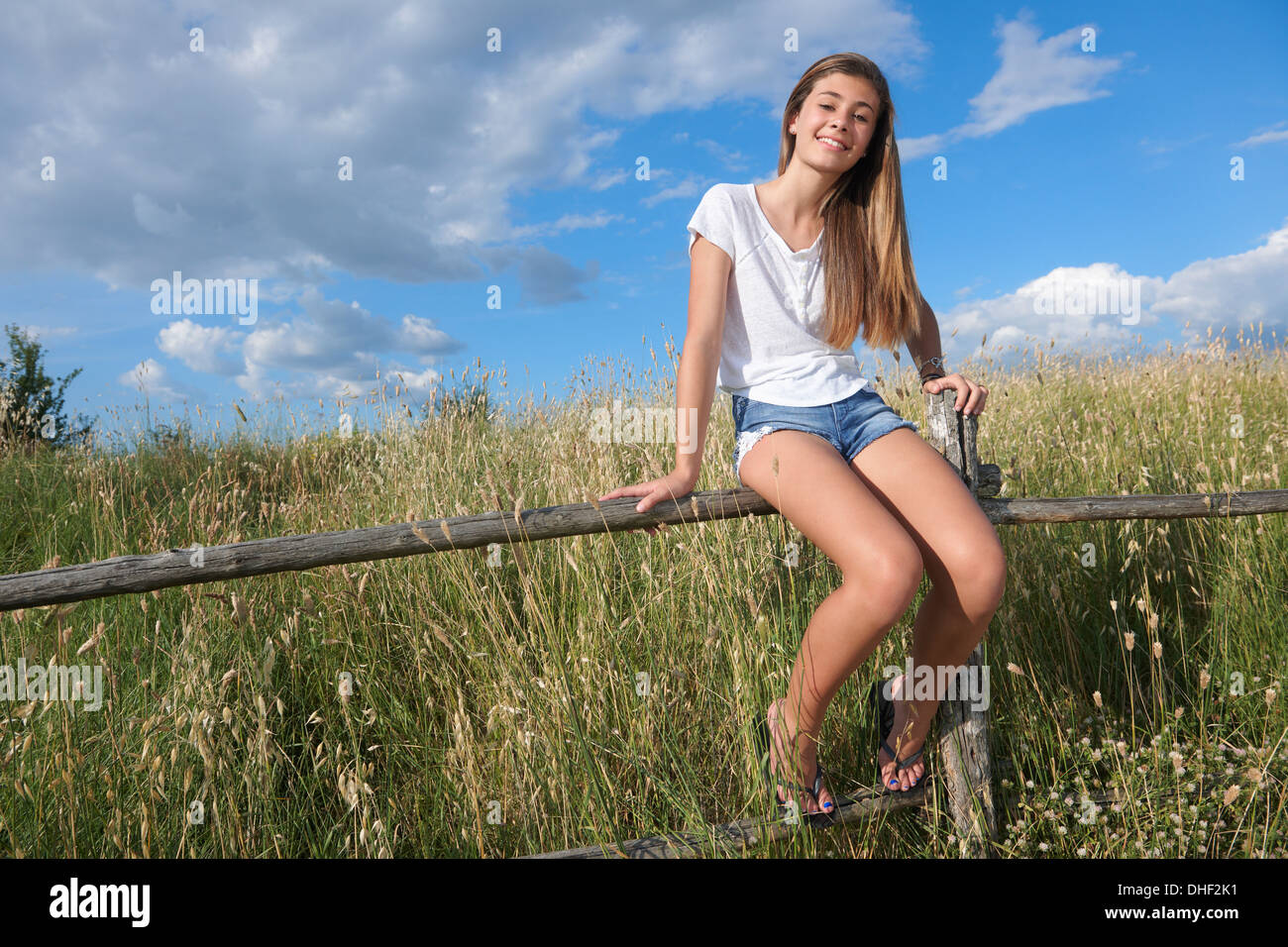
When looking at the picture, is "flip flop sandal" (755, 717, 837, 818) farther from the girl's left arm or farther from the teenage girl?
the girl's left arm

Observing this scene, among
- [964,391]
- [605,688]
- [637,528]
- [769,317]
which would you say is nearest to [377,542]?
[637,528]

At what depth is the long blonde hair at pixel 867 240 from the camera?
2520 millimetres

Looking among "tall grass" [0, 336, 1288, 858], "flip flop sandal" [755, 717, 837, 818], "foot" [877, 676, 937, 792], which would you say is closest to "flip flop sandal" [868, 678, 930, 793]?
"foot" [877, 676, 937, 792]

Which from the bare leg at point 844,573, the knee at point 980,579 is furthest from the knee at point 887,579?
the knee at point 980,579

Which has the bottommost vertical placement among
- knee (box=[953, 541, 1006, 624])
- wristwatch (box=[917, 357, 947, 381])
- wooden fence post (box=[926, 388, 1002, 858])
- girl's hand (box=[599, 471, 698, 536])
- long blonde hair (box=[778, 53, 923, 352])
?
wooden fence post (box=[926, 388, 1002, 858])

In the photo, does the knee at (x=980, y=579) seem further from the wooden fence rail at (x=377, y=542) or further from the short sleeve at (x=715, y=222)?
the short sleeve at (x=715, y=222)

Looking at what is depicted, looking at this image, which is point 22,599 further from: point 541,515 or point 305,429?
point 305,429

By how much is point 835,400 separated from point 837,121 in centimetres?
98

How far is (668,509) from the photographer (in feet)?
7.06

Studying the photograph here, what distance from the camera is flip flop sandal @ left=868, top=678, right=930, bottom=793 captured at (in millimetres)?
2270

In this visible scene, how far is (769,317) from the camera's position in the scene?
243 centimetres

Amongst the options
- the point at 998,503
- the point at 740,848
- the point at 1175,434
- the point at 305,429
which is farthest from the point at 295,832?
the point at 1175,434

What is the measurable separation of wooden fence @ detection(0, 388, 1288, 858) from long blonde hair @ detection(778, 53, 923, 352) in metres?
0.37

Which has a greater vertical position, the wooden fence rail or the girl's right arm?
the girl's right arm
